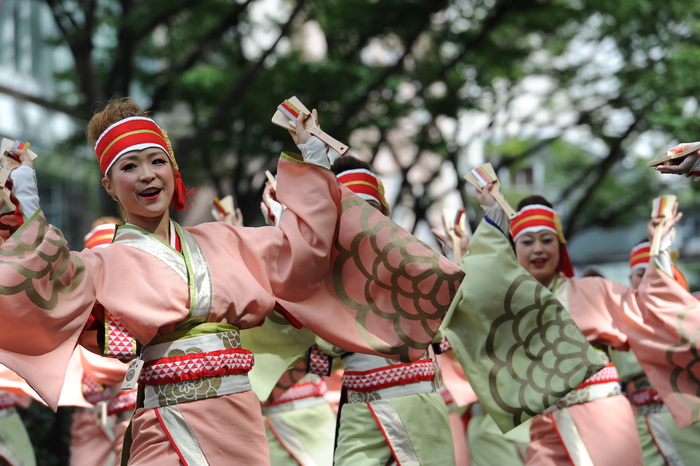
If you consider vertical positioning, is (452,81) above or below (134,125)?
above

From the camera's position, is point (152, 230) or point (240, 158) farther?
point (240, 158)

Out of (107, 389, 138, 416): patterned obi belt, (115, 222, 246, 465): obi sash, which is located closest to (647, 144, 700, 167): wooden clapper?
(115, 222, 246, 465): obi sash

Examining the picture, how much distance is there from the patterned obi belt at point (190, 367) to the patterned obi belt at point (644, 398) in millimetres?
3262

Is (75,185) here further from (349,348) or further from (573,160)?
(349,348)

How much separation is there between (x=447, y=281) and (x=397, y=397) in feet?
3.17

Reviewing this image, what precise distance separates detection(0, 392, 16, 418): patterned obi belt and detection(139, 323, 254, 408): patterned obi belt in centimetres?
251

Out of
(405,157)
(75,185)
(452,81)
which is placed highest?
(405,157)

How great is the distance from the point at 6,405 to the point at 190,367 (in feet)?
8.95

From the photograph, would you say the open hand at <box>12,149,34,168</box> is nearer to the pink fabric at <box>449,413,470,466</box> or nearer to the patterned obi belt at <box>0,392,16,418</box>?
the patterned obi belt at <box>0,392,16,418</box>

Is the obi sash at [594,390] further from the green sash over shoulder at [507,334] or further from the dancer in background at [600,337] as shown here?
the green sash over shoulder at [507,334]

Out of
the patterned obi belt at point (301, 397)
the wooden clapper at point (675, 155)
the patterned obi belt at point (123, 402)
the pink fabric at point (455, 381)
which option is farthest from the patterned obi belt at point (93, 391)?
the wooden clapper at point (675, 155)

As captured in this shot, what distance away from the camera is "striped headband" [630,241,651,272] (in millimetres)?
5961

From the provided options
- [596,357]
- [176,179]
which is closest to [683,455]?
[596,357]

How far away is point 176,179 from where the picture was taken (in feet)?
11.4
